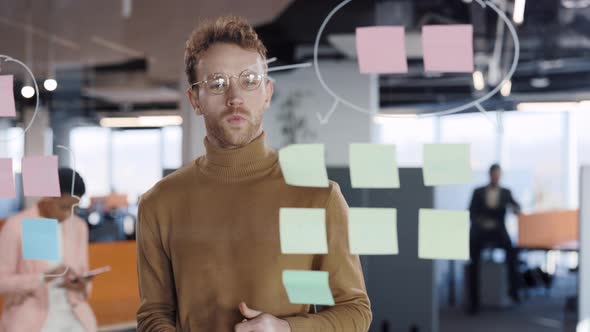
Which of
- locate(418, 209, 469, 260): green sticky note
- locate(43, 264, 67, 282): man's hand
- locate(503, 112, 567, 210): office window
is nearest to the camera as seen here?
locate(418, 209, 469, 260): green sticky note

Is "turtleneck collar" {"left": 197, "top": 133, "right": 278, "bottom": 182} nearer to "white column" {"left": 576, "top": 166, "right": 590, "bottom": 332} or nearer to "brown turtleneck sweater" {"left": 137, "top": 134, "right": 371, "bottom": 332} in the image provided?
"brown turtleneck sweater" {"left": 137, "top": 134, "right": 371, "bottom": 332}

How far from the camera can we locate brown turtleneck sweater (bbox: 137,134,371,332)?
1.62m

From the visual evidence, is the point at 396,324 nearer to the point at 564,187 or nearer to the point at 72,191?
the point at 72,191

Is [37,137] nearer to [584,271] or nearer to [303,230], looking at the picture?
[303,230]

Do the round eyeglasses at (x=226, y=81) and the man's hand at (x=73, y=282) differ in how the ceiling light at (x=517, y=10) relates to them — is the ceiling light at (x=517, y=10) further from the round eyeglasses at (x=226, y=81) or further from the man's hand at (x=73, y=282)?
the man's hand at (x=73, y=282)

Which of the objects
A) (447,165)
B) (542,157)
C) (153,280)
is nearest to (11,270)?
(153,280)

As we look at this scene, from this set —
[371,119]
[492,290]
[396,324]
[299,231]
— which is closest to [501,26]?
[371,119]

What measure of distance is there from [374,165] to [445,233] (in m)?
0.24

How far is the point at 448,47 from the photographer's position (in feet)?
5.37

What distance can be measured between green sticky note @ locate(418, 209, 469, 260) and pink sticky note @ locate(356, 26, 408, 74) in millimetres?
364

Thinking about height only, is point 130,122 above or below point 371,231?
above

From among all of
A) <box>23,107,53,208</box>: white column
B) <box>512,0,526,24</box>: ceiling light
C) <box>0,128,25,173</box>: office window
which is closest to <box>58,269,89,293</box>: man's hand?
<box>23,107,53,208</box>: white column

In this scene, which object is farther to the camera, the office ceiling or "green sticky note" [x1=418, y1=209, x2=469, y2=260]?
the office ceiling

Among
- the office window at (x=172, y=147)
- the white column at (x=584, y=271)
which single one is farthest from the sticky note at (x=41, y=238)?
the white column at (x=584, y=271)
